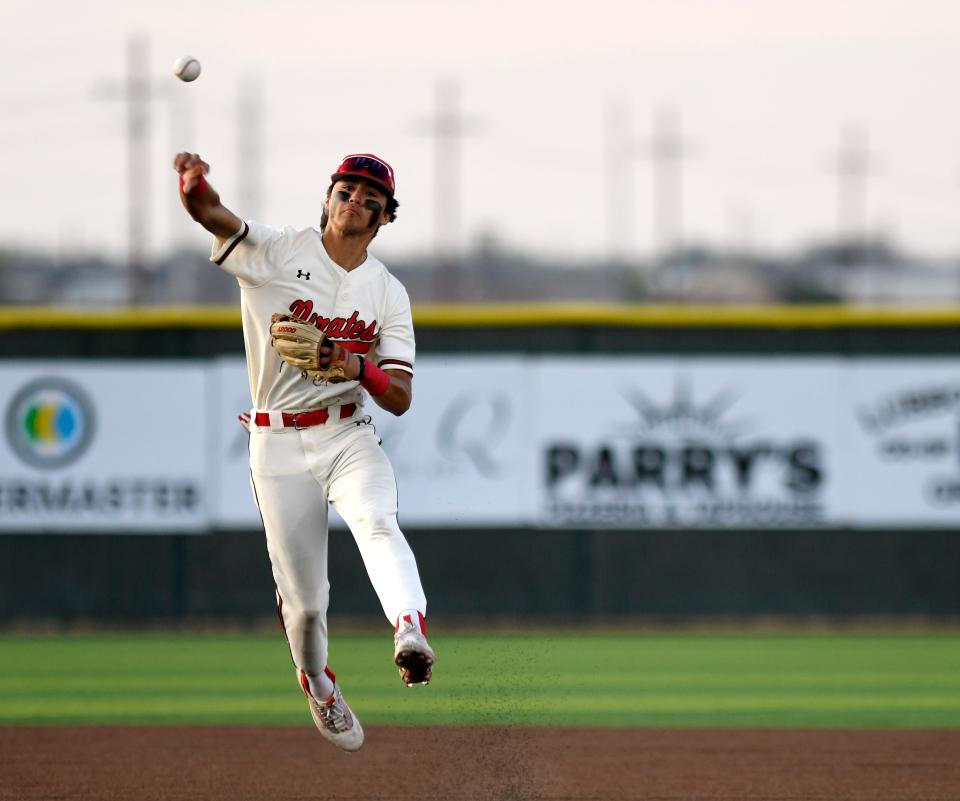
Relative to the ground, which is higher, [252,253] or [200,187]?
[200,187]

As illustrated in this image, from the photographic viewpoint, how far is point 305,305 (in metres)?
6.10

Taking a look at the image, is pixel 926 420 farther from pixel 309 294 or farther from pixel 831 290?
pixel 831 290

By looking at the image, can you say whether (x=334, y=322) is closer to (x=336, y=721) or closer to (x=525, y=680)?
(x=336, y=721)

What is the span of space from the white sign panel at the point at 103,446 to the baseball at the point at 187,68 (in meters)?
7.63

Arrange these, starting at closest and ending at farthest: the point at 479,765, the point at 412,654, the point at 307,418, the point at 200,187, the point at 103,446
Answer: the point at 412,654 → the point at 200,187 → the point at 307,418 → the point at 479,765 → the point at 103,446

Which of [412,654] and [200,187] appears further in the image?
[200,187]

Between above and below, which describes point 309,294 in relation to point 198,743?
above

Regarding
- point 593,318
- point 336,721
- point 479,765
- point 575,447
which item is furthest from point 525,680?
point 336,721

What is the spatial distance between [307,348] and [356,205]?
686 millimetres

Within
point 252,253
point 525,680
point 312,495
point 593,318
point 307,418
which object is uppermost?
point 252,253

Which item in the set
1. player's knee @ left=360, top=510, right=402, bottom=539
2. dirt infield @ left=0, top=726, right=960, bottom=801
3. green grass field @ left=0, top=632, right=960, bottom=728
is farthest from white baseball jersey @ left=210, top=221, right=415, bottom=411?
green grass field @ left=0, top=632, right=960, bottom=728

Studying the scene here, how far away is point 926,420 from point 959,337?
0.72 m

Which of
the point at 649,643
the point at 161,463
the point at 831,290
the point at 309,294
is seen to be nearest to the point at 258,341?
the point at 309,294

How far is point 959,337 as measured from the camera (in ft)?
43.8
